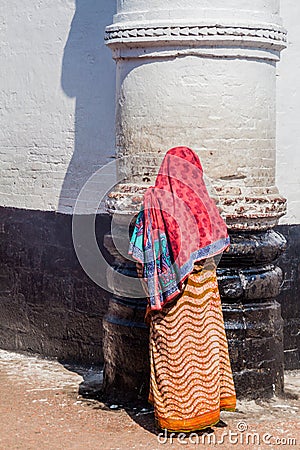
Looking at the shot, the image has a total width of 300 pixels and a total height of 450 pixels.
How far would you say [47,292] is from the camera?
7.76m

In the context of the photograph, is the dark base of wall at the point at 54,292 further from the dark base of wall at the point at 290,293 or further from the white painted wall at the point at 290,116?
the white painted wall at the point at 290,116

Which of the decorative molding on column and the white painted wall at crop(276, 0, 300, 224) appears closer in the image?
the decorative molding on column

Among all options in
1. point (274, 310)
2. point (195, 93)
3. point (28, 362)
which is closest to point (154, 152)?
point (195, 93)

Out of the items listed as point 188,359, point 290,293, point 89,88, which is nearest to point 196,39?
point 89,88

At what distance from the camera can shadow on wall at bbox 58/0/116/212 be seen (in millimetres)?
7332

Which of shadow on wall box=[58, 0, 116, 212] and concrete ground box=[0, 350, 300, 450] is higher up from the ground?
shadow on wall box=[58, 0, 116, 212]

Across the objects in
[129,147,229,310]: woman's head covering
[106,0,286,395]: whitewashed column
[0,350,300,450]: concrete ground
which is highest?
[106,0,286,395]: whitewashed column

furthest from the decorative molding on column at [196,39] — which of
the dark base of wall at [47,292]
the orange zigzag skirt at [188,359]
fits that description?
the dark base of wall at [47,292]

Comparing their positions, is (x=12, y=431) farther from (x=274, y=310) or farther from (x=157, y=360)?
(x=274, y=310)

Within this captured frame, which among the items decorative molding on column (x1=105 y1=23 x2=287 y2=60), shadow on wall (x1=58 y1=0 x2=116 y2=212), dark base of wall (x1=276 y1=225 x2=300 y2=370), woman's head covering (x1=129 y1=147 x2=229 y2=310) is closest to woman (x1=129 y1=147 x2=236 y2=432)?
woman's head covering (x1=129 y1=147 x2=229 y2=310)

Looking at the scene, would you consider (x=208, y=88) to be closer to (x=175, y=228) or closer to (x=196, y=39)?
(x=196, y=39)

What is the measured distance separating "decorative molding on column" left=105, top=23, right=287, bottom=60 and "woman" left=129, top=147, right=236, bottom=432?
71 centimetres

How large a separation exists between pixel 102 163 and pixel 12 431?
223 cm

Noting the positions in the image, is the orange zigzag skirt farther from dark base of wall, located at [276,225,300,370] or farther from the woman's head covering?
dark base of wall, located at [276,225,300,370]
